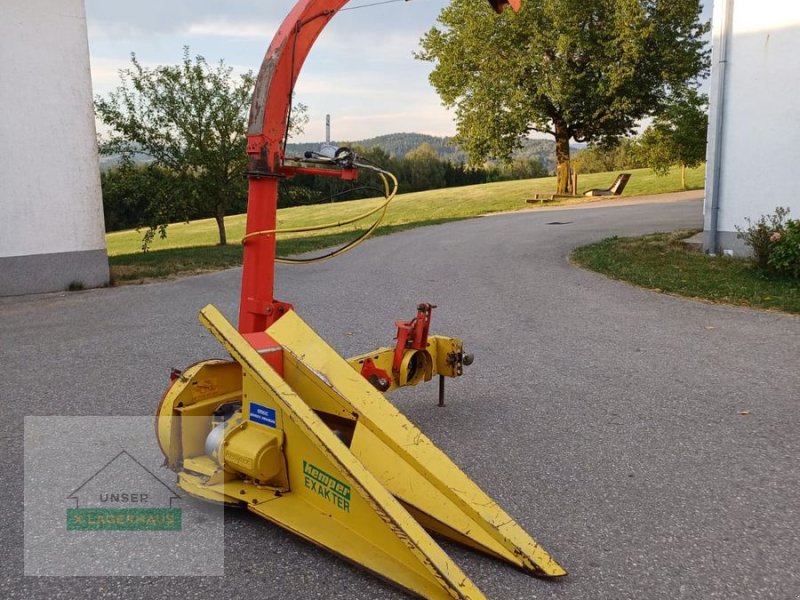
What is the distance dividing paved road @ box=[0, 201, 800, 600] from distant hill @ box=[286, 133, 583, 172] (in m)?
1.98

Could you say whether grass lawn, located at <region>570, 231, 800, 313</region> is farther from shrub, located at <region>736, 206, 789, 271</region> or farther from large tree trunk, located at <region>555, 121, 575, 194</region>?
large tree trunk, located at <region>555, 121, 575, 194</region>

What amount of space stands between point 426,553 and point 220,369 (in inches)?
60.7

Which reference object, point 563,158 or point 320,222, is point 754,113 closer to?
point 563,158

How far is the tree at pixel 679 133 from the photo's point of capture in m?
25.7

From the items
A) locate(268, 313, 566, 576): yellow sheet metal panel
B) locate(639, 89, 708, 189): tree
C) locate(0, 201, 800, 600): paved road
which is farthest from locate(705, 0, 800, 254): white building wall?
locate(639, 89, 708, 189): tree

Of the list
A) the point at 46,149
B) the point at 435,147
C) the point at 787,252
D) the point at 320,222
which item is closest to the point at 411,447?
the point at 787,252

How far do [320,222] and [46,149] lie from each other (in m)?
21.7

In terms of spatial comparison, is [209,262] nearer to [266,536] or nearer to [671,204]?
[266,536]

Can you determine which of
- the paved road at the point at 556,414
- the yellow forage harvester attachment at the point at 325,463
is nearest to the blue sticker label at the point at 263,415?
the yellow forage harvester attachment at the point at 325,463

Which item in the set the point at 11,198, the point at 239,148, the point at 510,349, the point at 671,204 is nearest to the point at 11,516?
the point at 510,349

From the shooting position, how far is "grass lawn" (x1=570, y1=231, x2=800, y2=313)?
8.28m

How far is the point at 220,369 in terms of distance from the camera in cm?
339

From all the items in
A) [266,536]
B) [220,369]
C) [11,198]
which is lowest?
[266,536]

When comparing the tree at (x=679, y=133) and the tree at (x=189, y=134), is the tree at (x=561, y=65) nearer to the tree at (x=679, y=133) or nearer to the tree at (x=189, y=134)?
the tree at (x=679, y=133)
